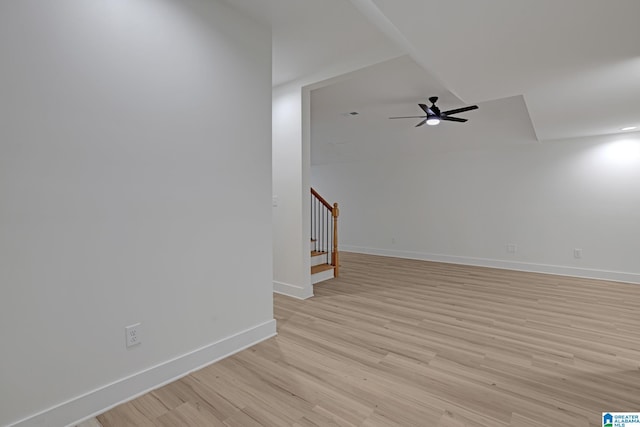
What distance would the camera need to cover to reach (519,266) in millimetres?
5473

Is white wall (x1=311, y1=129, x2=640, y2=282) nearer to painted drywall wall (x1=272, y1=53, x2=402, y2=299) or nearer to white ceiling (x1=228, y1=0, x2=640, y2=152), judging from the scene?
white ceiling (x1=228, y1=0, x2=640, y2=152)

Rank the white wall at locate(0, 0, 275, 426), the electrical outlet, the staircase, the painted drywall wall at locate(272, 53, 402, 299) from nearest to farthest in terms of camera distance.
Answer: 1. the white wall at locate(0, 0, 275, 426)
2. the electrical outlet
3. the painted drywall wall at locate(272, 53, 402, 299)
4. the staircase

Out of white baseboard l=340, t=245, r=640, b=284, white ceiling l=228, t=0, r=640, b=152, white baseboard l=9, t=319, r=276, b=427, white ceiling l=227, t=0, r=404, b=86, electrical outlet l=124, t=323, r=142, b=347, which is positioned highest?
white ceiling l=227, t=0, r=404, b=86

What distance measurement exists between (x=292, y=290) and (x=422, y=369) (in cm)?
197

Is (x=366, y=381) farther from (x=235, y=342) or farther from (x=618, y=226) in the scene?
(x=618, y=226)

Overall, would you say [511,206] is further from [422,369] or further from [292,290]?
[422,369]

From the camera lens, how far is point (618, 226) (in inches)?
186

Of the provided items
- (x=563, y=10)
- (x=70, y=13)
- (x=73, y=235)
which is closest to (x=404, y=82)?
(x=563, y=10)

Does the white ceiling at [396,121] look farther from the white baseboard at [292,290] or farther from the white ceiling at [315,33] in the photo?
the white baseboard at [292,290]

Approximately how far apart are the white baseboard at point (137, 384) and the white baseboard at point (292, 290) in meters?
1.20

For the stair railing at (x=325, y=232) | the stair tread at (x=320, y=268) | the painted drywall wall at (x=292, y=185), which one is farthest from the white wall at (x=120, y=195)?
the stair railing at (x=325, y=232)

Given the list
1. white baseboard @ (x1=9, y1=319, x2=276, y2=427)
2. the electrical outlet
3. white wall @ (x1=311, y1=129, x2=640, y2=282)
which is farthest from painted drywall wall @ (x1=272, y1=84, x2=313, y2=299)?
white wall @ (x1=311, y1=129, x2=640, y2=282)

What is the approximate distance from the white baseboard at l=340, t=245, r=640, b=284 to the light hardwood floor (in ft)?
3.48

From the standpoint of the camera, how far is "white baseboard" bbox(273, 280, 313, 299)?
3.79 m
